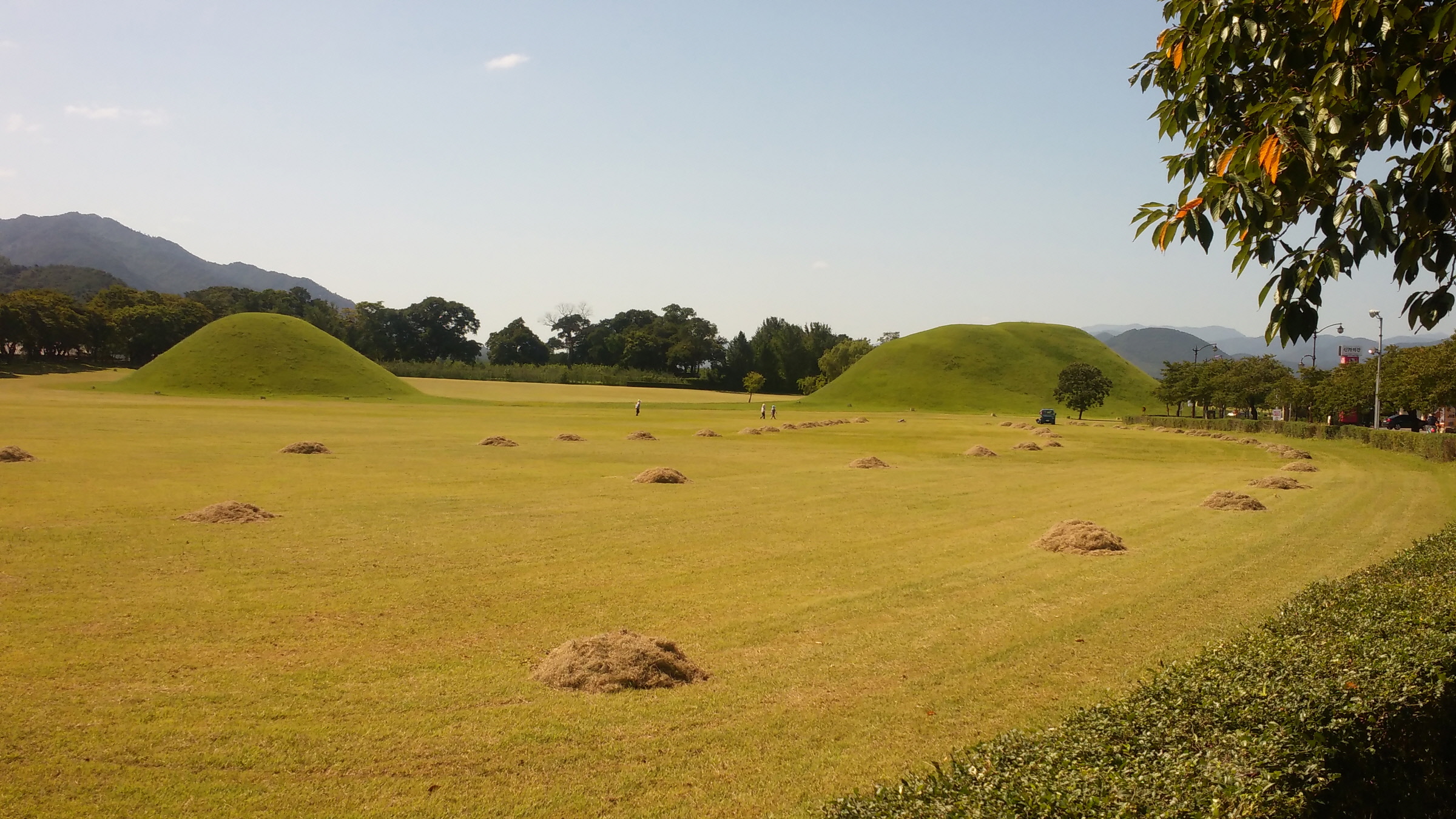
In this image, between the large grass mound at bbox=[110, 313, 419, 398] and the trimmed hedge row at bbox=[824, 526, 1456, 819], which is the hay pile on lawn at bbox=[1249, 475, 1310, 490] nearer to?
the trimmed hedge row at bbox=[824, 526, 1456, 819]

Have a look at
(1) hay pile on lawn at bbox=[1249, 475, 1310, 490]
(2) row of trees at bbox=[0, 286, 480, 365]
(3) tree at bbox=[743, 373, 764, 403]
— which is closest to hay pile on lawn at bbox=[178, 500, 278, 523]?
(1) hay pile on lawn at bbox=[1249, 475, 1310, 490]

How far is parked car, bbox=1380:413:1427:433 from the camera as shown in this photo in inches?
3250

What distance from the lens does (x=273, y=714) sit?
28.4ft

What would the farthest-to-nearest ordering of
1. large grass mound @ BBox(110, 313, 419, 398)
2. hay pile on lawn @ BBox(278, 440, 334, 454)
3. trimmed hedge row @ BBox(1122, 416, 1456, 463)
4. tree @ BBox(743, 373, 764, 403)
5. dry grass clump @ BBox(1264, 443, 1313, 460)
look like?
tree @ BBox(743, 373, 764, 403) < large grass mound @ BBox(110, 313, 419, 398) < dry grass clump @ BBox(1264, 443, 1313, 460) < trimmed hedge row @ BBox(1122, 416, 1456, 463) < hay pile on lawn @ BBox(278, 440, 334, 454)

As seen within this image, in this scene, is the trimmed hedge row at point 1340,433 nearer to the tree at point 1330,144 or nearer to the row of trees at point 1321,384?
the row of trees at point 1321,384

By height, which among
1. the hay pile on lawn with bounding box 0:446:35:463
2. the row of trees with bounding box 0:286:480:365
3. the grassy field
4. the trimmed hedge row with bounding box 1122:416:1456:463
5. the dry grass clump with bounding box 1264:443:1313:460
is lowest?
the grassy field

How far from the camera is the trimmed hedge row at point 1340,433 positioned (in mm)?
45719

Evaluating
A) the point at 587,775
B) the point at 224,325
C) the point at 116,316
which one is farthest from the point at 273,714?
the point at 116,316

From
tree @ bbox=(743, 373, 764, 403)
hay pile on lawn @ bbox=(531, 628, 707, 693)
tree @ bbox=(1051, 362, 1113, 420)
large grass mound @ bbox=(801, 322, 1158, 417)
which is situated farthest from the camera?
tree @ bbox=(743, 373, 764, 403)

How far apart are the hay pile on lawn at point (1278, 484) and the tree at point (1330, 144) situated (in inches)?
1129

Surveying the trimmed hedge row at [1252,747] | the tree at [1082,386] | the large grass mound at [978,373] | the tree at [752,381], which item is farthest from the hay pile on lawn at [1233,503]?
the tree at [752,381]

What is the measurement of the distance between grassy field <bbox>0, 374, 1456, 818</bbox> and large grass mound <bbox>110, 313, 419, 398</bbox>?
3504 inches

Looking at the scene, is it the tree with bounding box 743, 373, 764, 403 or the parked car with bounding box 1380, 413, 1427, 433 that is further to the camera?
the tree with bounding box 743, 373, 764, 403

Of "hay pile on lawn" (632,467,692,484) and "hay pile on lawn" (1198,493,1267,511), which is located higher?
"hay pile on lawn" (1198,493,1267,511)
